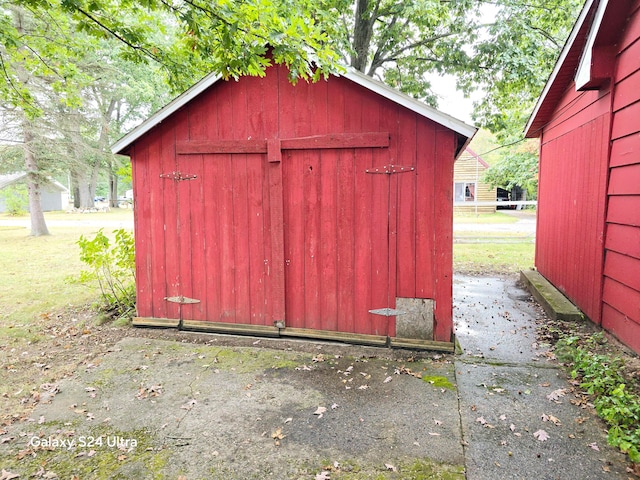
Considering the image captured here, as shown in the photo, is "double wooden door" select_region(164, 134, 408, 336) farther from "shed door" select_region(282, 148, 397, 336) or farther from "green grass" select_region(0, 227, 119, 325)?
"green grass" select_region(0, 227, 119, 325)

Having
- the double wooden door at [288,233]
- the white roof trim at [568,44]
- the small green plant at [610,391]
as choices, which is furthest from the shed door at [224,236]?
the white roof trim at [568,44]

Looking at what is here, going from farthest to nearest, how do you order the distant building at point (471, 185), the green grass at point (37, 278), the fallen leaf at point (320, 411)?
the distant building at point (471, 185) < the green grass at point (37, 278) < the fallen leaf at point (320, 411)

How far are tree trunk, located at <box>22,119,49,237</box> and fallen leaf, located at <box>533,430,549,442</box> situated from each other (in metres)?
17.5

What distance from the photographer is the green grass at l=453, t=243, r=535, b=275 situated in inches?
380

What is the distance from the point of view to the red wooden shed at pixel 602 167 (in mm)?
4137

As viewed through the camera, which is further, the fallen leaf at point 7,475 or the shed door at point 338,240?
the shed door at point 338,240

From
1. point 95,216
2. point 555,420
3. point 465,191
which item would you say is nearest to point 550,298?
point 555,420

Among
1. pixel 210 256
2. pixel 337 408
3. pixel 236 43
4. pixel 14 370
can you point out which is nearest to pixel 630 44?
pixel 236 43

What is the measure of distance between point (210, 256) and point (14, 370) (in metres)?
2.42

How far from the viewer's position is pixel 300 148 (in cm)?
491

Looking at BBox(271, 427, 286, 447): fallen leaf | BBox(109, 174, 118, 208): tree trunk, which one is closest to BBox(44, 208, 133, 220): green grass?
BBox(109, 174, 118, 208): tree trunk

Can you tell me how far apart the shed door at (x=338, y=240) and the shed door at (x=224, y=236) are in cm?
38

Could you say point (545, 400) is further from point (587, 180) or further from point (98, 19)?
point (98, 19)

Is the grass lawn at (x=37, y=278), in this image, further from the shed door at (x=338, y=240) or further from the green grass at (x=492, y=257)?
the green grass at (x=492, y=257)
